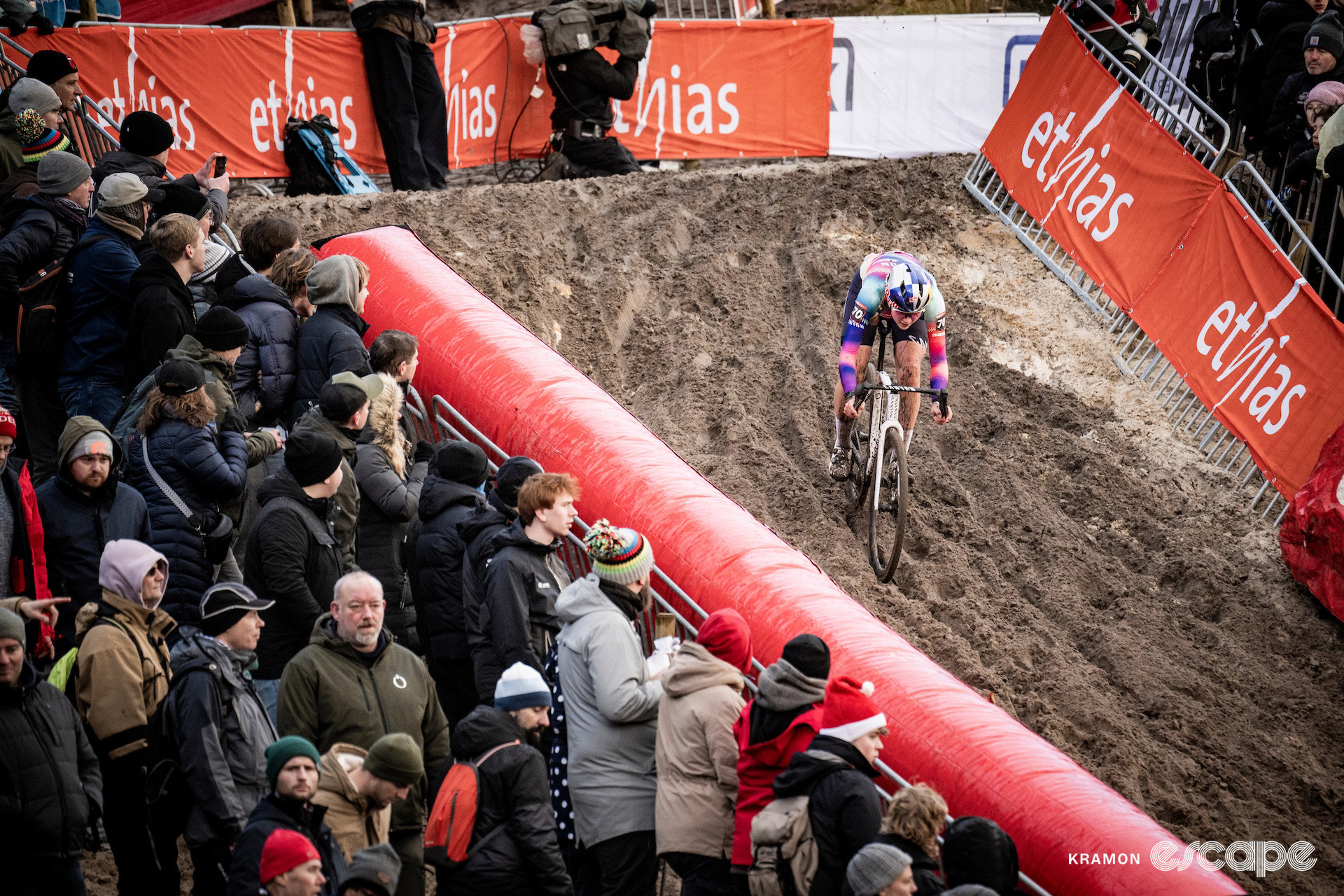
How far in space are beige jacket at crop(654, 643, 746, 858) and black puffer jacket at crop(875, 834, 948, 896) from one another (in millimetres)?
747

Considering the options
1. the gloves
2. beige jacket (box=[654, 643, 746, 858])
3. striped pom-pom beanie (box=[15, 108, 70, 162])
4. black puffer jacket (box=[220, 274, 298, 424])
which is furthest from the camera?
striped pom-pom beanie (box=[15, 108, 70, 162])

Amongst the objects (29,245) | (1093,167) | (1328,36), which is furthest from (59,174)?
(1328,36)

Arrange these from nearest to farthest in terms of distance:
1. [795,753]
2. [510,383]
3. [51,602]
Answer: [795,753], [51,602], [510,383]

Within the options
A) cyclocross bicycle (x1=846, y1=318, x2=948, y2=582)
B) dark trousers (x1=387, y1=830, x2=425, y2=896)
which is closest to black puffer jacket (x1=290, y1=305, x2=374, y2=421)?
dark trousers (x1=387, y1=830, x2=425, y2=896)

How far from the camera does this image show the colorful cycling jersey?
997cm

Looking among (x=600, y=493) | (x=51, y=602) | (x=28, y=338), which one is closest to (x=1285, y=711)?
(x=600, y=493)

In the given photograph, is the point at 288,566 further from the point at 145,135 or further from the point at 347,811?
the point at 145,135

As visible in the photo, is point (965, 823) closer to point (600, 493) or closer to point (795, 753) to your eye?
point (795, 753)

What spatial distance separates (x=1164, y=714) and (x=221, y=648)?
240 inches

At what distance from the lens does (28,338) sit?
7727 millimetres

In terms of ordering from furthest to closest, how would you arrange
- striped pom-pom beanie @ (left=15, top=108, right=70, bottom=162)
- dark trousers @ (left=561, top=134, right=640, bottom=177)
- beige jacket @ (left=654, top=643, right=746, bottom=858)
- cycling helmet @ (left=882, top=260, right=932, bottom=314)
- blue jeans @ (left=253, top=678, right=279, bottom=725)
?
dark trousers @ (left=561, top=134, right=640, bottom=177) < cycling helmet @ (left=882, top=260, right=932, bottom=314) < striped pom-pom beanie @ (left=15, top=108, right=70, bottom=162) < blue jeans @ (left=253, top=678, right=279, bottom=725) < beige jacket @ (left=654, top=643, right=746, bottom=858)

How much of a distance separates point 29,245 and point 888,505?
20.0 ft

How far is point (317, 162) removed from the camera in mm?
13703

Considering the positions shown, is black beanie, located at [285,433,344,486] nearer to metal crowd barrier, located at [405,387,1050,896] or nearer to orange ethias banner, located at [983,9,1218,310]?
metal crowd barrier, located at [405,387,1050,896]
